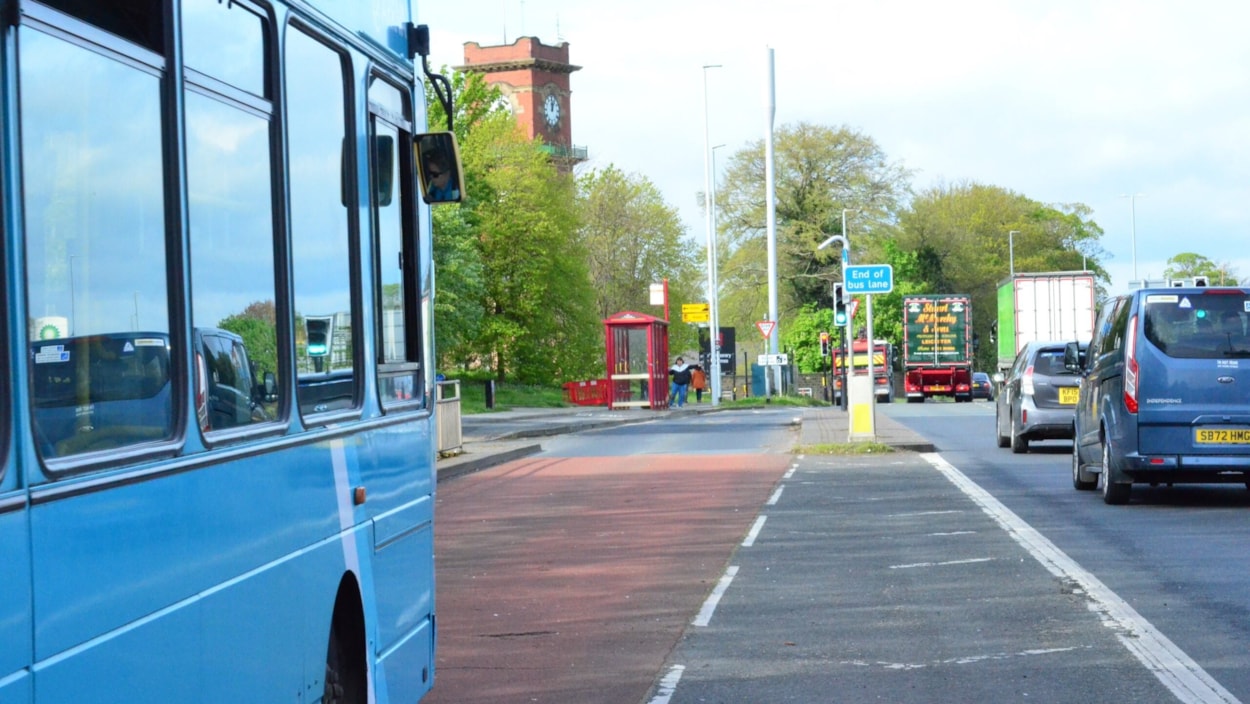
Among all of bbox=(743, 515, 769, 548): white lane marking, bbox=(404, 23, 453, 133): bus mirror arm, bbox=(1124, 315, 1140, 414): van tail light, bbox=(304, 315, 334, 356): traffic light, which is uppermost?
bbox=(404, 23, 453, 133): bus mirror arm

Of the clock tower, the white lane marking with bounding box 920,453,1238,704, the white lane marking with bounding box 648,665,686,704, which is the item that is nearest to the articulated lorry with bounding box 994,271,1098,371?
the white lane marking with bounding box 920,453,1238,704

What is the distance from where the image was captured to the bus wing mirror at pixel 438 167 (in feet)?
21.5

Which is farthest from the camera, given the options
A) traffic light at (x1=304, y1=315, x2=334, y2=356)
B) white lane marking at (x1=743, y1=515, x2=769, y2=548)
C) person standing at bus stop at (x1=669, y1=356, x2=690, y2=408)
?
person standing at bus stop at (x1=669, y1=356, x2=690, y2=408)

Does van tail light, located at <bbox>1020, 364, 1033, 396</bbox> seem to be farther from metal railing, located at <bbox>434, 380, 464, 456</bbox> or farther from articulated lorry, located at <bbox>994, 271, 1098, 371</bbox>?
articulated lorry, located at <bbox>994, 271, 1098, 371</bbox>

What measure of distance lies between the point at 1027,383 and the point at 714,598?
14875 mm

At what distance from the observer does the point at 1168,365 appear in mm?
15375

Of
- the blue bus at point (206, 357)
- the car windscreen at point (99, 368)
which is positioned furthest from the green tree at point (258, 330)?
the car windscreen at point (99, 368)

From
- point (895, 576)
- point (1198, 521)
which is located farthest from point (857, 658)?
point (1198, 521)

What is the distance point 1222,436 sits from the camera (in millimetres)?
15281

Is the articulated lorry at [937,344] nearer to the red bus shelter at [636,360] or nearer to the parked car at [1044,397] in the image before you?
the red bus shelter at [636,360]

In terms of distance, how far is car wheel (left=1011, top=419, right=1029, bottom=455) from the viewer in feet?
81.6

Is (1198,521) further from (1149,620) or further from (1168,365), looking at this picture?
(1149,620)

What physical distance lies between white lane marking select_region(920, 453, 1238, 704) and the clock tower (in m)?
86.8

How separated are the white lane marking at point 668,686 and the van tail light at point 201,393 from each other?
12.5ft
